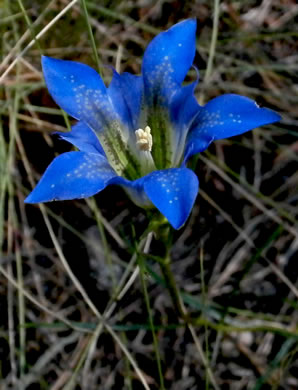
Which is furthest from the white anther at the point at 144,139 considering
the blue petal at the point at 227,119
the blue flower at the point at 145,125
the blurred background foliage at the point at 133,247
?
the blurred background foliage at the point at 133,247

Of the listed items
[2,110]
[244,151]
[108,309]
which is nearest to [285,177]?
[244,151]

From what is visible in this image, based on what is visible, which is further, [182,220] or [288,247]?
[288,247]

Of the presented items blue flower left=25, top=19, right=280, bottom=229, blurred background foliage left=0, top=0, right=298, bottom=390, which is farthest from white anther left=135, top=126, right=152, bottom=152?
blurred background foliage left=0, top=0, right=298, bottom=390

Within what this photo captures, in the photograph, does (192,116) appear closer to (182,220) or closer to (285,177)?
(182,220)

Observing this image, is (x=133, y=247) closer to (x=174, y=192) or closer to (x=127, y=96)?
(x=127, y=96)

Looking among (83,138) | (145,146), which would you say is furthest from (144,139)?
(83,138)

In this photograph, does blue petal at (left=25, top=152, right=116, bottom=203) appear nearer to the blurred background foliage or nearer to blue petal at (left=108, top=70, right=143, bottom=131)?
blue petal at (left=108, top=70, right=143, bottom=131)

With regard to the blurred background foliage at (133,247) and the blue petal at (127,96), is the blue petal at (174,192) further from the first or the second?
the blurred background foliage at (133,247)

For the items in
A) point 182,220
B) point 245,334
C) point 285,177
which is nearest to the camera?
point 182,220
